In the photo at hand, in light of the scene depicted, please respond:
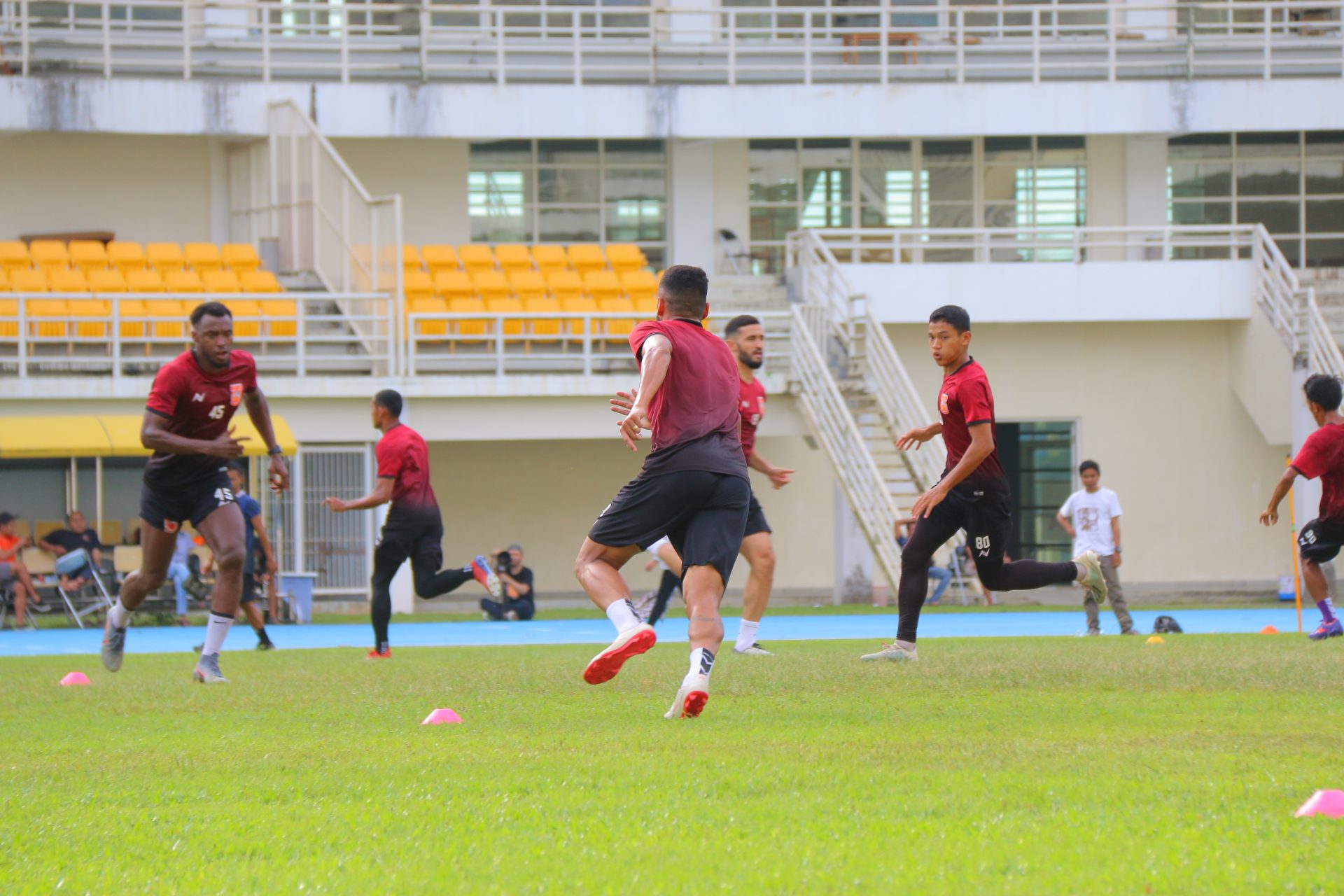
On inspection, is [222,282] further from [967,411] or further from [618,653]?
[618,653]

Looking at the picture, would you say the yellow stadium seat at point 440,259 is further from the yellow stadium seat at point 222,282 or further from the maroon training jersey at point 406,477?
the maroon training jersey at point 406,477

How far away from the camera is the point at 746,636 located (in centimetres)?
1101

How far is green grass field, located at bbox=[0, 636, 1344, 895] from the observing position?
394 cm

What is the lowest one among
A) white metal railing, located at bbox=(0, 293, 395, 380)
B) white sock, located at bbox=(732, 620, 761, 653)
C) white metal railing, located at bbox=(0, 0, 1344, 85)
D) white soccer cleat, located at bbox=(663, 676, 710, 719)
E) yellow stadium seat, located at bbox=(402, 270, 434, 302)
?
white sock, located at bbox=(732, 620, 761, 653)

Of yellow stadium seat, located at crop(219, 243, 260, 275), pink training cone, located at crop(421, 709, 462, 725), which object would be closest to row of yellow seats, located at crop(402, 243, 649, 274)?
yellow stadium seat, located at crop(219, 243, 260, 275)

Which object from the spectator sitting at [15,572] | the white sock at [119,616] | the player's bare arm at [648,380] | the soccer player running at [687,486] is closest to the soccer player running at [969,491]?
the soccer player running at [687,486]

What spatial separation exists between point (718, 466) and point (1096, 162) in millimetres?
24977

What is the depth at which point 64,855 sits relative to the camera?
4.36 m

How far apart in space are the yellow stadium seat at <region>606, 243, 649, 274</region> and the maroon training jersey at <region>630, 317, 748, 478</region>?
67.7ft

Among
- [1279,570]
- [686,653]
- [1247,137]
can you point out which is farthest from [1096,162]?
[686,653]

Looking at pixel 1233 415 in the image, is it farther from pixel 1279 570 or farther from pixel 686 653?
pixel 686 653

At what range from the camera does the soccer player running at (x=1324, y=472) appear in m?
11.7

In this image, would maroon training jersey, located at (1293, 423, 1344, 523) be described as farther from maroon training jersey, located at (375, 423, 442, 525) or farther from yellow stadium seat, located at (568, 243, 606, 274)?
yellow stadium seat, located at (568, 243, 606, 274)

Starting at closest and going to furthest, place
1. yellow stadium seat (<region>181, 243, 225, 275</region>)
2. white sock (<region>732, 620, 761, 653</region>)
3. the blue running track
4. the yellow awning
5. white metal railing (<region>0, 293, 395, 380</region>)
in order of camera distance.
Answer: white sock (<region>732, 620, 761, 653</region>), the blue running track, the yellow awning, white metal railing (<region>0, 293, 395, 380</region>), yellow stadium seat (<region>181, 243, 225, 275</region>)
